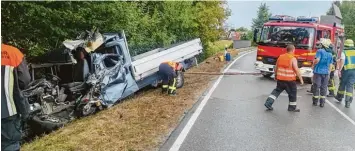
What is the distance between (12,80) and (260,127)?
4.60 m

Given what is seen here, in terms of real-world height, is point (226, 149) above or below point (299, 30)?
below

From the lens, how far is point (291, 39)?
1338 centimetres

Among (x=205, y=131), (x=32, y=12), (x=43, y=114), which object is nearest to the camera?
(x=205, y=131)

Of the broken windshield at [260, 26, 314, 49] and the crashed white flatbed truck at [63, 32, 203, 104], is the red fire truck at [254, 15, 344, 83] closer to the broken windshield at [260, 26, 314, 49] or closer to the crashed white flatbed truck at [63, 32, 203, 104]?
the broken windshield at [260, 26, 314, 49]

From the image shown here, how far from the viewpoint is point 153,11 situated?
21.2 m

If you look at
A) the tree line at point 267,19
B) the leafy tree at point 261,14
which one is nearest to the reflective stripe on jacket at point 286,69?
the tree line at point 267,19

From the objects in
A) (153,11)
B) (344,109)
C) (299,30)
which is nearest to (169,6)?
(153,11)

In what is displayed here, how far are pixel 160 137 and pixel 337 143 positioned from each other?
2.86m

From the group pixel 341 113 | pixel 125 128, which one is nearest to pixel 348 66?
pixel 341 113

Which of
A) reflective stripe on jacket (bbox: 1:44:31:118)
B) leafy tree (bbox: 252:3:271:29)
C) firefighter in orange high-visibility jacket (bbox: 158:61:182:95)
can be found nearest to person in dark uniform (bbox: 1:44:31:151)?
reflective stripe on jacket (bbox: 1:44:31:118)

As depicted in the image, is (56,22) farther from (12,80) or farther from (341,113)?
(341,113)

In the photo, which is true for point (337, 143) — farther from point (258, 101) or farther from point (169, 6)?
point (169, 6)

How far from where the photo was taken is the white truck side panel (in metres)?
10.2

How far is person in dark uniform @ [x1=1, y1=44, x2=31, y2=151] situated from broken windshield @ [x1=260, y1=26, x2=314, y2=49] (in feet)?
34.5
